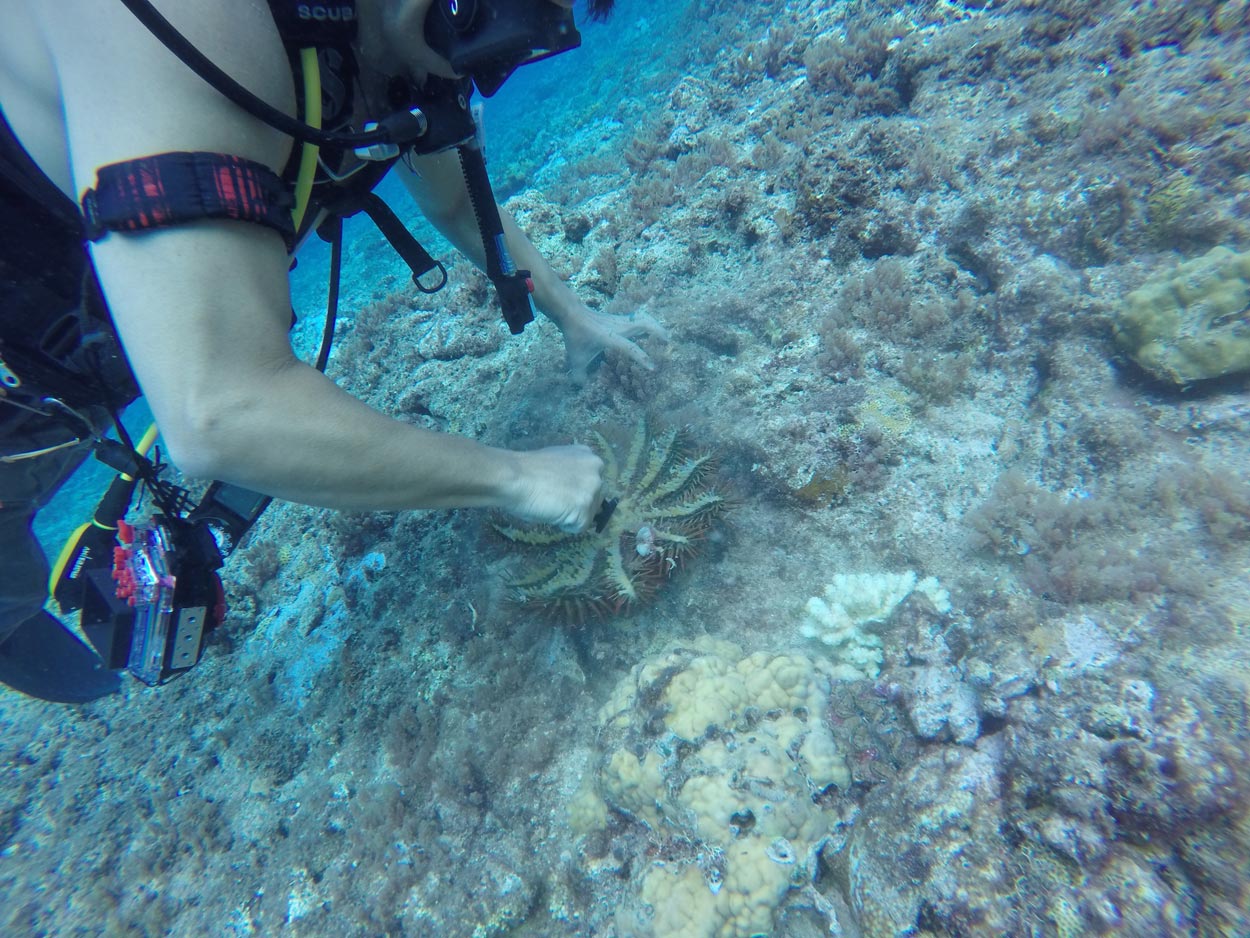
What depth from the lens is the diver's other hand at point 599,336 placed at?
12.1ft

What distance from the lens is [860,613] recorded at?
275 cm

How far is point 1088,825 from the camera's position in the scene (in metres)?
1.58

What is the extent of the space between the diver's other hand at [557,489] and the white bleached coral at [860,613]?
4.39 feet

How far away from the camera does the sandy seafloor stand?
5.93 feet

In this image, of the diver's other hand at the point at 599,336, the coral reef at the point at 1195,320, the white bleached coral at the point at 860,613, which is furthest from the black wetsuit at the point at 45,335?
the coral reef at the point at 1195,320

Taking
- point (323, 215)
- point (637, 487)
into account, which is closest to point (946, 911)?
point (637, 487)

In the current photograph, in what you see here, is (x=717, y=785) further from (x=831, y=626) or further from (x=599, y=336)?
(x=599, y=336)

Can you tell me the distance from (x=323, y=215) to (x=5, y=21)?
931 mm

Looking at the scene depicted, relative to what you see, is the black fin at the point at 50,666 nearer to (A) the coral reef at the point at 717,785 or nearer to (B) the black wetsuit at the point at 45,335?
(B) the black wetsuit at the point at 45,335

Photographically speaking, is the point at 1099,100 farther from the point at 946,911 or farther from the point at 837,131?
the point at 946,911

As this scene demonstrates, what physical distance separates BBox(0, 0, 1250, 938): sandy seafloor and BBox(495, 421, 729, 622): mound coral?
0.68 feet

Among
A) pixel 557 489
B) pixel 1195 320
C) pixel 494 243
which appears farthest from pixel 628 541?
pixel 1195 320

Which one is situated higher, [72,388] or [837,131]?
[72,388]

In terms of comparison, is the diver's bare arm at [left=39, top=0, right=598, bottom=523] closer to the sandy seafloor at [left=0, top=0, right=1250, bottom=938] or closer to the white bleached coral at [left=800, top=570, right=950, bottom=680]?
the sandy seafloor at [left=0, top=0, right=1250, bottom=938]
